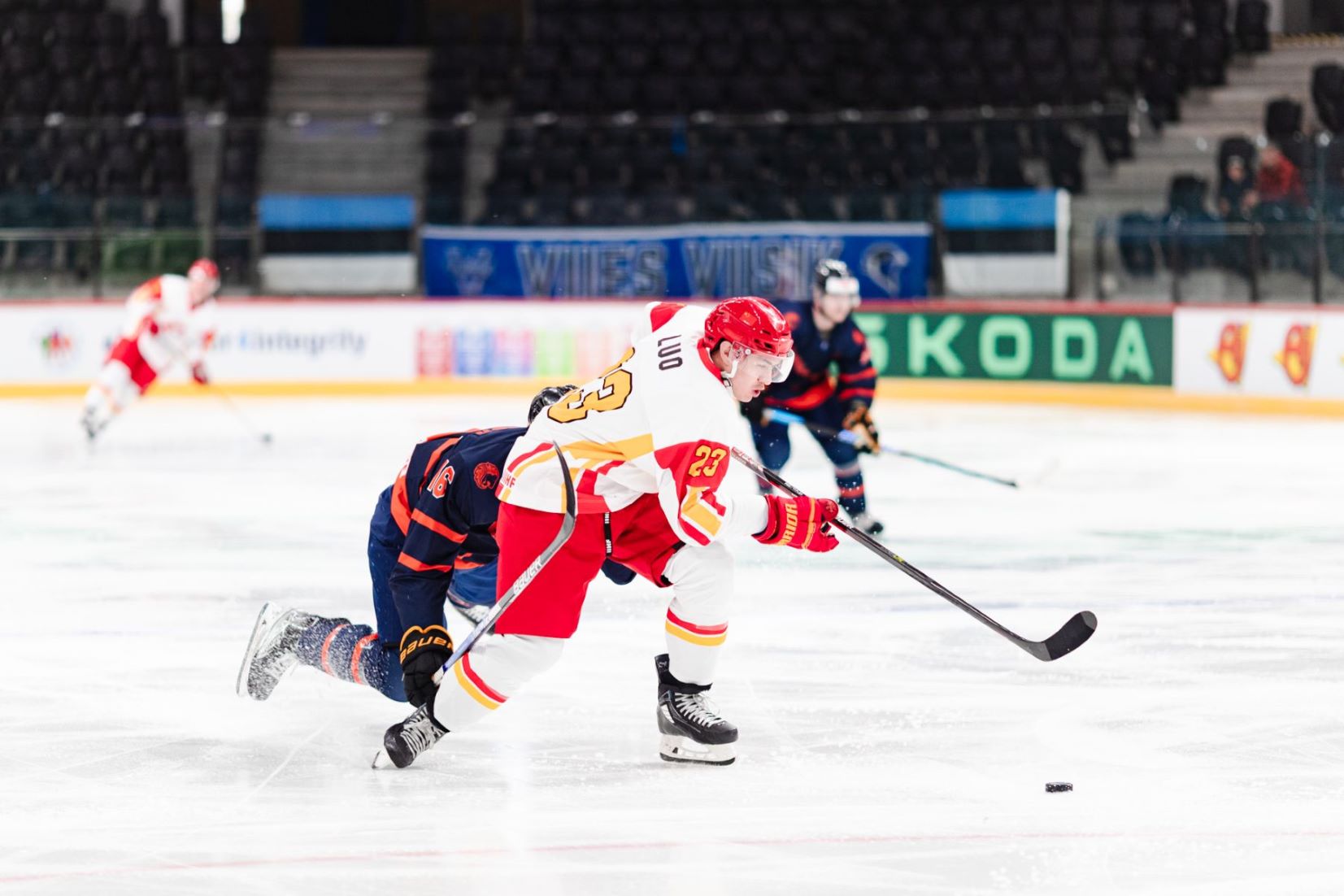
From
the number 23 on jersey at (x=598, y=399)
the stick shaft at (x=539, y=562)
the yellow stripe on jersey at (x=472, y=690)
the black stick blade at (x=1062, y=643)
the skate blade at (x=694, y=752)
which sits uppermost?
the number 23 on jersey at (x=598, y=399)

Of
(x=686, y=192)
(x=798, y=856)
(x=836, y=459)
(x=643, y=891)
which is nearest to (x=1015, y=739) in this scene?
(x=798, y=856)

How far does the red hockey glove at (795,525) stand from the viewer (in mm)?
4016

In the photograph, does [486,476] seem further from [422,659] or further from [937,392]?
[937,392]

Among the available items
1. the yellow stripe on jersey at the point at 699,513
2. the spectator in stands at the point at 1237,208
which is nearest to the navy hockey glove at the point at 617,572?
the yellow stripe on jersey at the point at 699,513

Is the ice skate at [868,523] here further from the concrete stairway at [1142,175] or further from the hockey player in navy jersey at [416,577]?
the concrete stairway at [1142,175]

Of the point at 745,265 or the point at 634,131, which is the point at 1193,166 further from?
the point at 634,131

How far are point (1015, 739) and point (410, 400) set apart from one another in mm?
9131

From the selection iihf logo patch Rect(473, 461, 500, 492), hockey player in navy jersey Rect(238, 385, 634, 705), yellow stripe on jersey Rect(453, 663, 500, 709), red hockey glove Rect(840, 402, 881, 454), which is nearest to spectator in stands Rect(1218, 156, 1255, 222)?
red hockey glove Rect(840, 402, 881, 454)

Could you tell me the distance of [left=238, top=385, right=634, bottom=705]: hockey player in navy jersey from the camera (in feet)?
13.4

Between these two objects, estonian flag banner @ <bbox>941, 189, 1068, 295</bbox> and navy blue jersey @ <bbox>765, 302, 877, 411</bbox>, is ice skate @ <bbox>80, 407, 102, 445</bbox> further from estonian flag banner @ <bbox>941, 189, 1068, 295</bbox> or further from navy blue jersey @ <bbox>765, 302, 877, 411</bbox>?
estonian flag banner @ <bbox>941, 189, 1068, 295</bbox>

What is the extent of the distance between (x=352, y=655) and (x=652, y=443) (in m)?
0.95

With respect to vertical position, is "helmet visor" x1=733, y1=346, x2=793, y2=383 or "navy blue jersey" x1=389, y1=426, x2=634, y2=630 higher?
"helmet visor" x1=733, y1=346, x2=793, y2=383

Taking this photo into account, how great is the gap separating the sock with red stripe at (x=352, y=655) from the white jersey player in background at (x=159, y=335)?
6324mm

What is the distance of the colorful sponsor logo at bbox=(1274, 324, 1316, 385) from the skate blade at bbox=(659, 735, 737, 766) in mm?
8029
